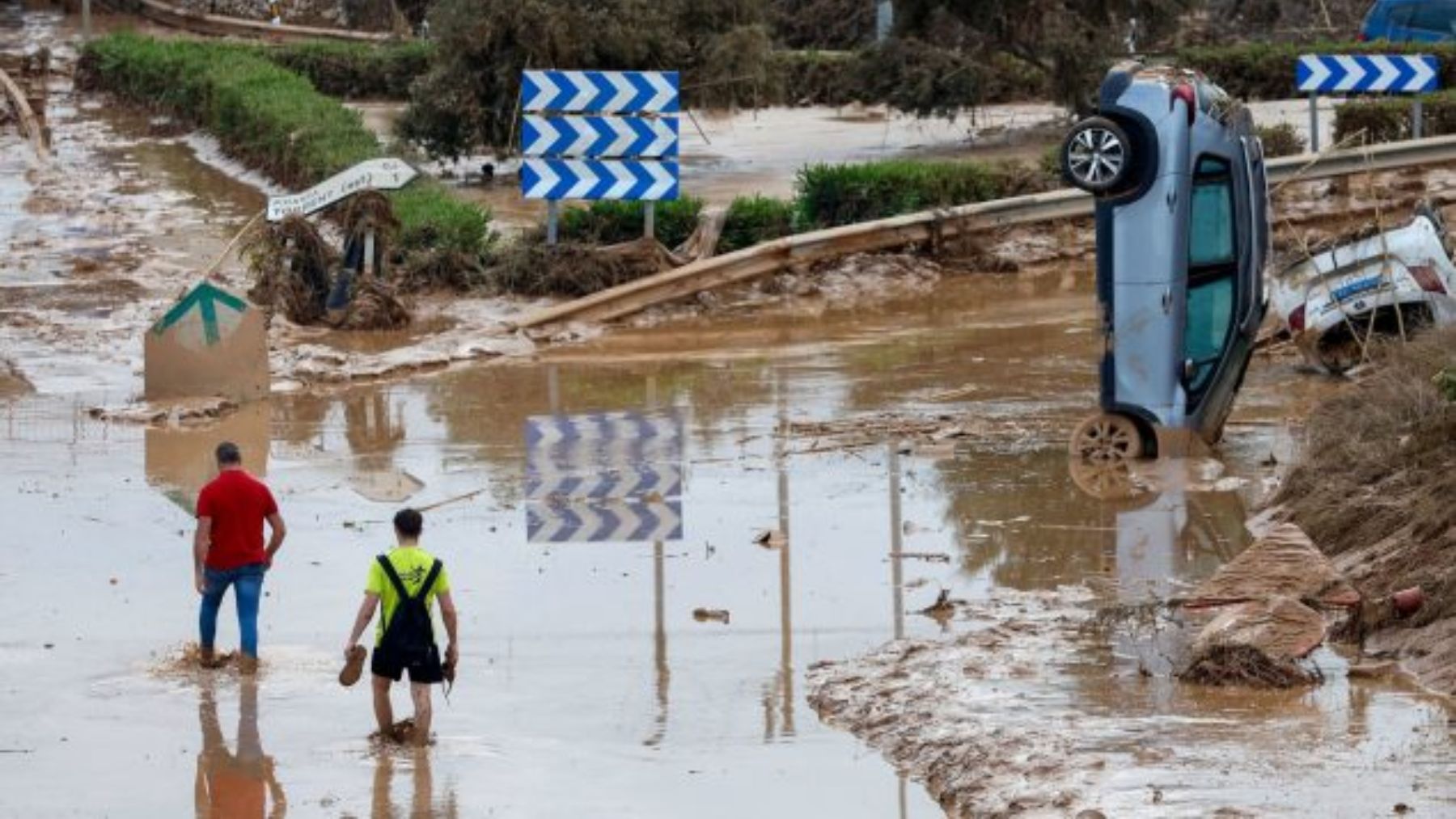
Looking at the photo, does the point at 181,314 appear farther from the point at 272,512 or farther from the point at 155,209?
the point at 155,209

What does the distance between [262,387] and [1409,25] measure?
2870 cm

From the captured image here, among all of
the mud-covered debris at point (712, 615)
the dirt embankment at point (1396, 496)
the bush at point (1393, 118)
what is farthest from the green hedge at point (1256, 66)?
the mud-covered debris at point (712, 615)

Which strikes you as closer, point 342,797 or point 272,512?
point 342,797

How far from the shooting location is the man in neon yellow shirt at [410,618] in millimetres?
13320

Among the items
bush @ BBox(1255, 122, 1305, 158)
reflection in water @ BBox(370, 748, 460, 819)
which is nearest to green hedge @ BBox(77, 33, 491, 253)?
bush @ BBox(1255, 122, 1305, 158)

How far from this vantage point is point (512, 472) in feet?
65.0

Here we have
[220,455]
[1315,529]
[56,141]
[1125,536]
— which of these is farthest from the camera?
[56,141]

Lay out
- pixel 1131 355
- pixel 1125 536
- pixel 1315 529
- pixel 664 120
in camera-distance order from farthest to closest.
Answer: pixel 664 120 → pixel 1131 355 → pixel 1125 536 → pixel 1315 529

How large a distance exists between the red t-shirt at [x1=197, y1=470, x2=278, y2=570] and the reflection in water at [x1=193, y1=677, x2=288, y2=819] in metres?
0.78

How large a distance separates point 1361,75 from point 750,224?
8.24 meters

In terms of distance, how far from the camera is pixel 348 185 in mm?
25406

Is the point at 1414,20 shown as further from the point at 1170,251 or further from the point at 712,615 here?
the point at 712,615

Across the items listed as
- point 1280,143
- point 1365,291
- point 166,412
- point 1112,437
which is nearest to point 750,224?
point 1280,143

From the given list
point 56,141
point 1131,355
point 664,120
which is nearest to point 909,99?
point 664,120
